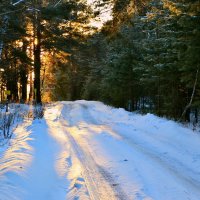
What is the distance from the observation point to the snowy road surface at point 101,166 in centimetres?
631

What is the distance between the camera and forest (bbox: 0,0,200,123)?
15289mm

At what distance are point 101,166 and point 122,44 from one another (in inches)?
824

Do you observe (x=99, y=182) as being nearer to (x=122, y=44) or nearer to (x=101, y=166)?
(x=101, y=166)

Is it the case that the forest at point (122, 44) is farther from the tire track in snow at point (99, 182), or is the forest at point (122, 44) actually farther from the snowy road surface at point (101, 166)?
the tire track in snow at point (99, 182)

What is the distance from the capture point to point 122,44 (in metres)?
28.3

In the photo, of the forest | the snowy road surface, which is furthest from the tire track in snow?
the forest

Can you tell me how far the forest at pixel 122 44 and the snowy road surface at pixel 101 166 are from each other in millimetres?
4488

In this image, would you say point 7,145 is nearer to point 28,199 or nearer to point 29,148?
point 29,148

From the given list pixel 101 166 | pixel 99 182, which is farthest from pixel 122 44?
pixel 99 182

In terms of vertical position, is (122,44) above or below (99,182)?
above

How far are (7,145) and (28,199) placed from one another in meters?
4.93

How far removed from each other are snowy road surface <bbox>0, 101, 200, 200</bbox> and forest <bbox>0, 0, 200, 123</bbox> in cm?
449

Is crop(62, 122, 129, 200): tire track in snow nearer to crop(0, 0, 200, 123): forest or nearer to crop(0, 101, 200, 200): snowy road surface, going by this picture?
crop(0, 101, 200, 200): snowy road surface

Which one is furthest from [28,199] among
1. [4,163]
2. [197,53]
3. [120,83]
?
[120,83]
